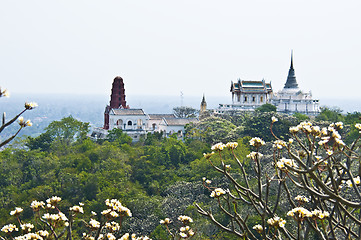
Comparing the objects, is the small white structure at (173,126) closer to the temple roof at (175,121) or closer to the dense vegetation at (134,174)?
the temple roof at (175,121)

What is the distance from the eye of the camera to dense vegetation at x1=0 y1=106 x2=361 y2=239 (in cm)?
2855

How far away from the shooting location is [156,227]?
25.6 metres

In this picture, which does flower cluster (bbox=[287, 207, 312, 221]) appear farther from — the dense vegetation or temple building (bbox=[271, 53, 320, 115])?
temple building (bbox=[271, 53, 320, 115])

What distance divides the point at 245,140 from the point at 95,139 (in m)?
22.8

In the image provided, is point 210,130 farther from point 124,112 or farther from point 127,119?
point 124,112

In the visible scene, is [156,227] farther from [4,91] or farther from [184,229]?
[4,91]

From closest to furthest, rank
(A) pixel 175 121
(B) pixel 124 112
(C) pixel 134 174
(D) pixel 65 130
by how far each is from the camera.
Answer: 1. (C) pixel 134 174
2. (D) pixel 65 130
3. (B) pixel 124 112
4. (A) pixel 175 121

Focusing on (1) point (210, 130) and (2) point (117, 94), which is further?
(2) point (117, 94)

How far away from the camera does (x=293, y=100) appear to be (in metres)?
64.4

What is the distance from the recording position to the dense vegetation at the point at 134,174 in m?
28.5

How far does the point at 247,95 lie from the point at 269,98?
3.34m

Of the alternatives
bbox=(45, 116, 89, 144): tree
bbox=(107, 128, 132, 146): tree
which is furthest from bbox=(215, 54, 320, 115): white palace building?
bbox=(45, 116, 89, 144): tree

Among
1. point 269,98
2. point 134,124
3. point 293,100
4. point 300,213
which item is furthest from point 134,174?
point 269,98

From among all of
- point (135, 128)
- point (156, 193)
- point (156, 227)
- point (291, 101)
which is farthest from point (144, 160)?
point (291, 101)
